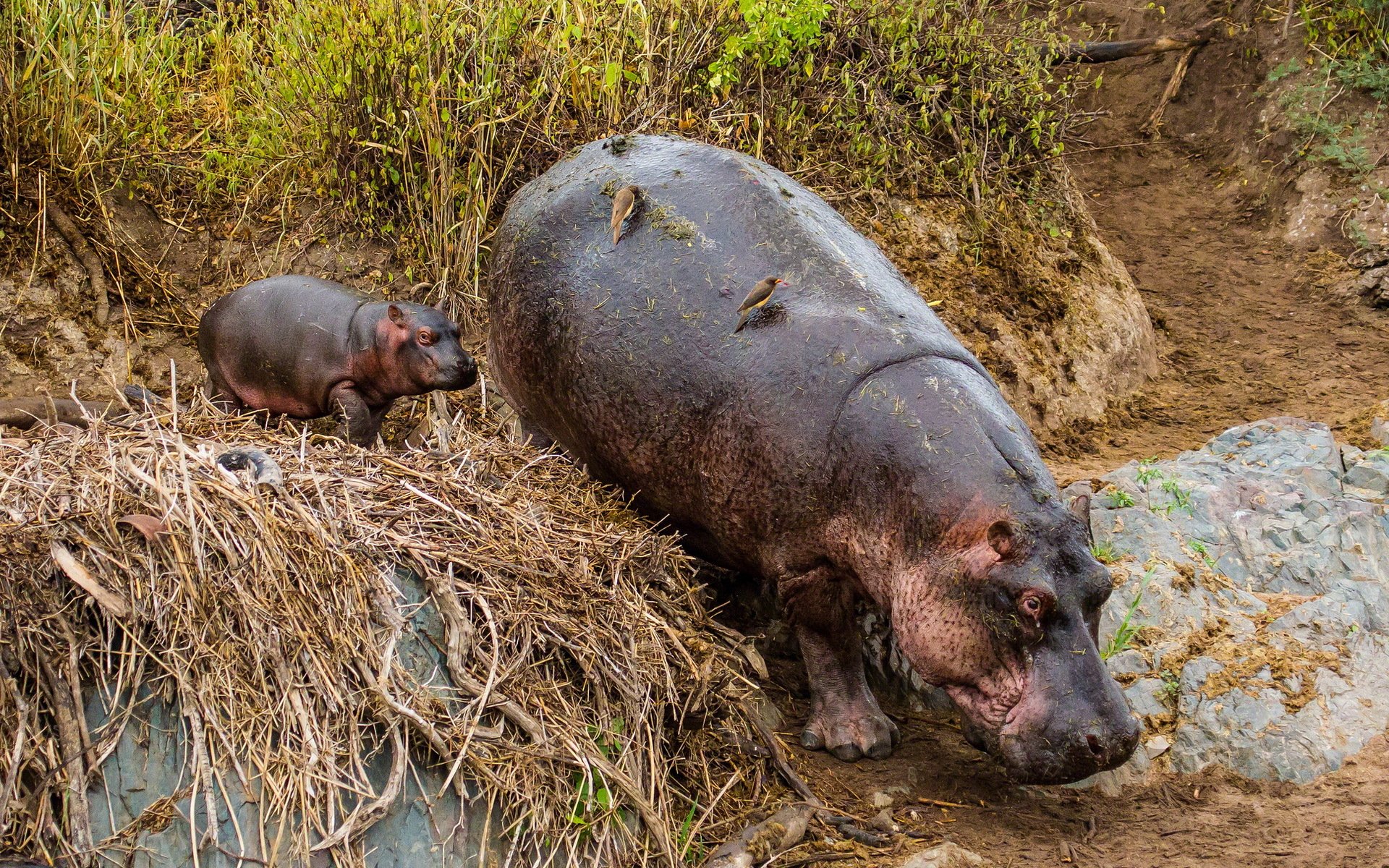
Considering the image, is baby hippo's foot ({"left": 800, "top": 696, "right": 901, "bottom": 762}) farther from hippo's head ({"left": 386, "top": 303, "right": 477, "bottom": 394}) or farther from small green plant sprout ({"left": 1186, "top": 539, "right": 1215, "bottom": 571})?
hippo's head ({"left": 386, "top": 303, "right": 477, "bottom": 394})

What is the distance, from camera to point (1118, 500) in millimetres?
5000

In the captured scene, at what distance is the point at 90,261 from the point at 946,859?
4.94 meters

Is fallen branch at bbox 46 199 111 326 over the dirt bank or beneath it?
beneath

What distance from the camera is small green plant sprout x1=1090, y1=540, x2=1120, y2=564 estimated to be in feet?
15.4

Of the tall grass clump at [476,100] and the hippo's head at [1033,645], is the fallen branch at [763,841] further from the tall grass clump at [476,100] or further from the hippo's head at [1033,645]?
the tall grass clump at [476,100]

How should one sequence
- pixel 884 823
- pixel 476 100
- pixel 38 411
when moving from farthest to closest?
pixel 476 100
pixel 38 411
pixel 884 823

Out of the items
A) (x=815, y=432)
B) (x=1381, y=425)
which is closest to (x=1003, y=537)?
(x=815, y=432)

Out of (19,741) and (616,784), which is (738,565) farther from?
(19,741)

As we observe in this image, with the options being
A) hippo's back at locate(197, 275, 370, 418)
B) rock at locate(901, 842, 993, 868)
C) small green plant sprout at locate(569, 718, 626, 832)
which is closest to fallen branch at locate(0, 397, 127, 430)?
hippo's back at locate(197, 275, 370, 418)

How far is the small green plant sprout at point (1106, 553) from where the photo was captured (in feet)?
15.4

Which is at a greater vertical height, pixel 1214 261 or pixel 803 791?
pixel 1214 261

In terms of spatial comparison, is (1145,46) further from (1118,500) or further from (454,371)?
(454,371)

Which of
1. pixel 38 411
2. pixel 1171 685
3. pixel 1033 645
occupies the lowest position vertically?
pixel 38 411

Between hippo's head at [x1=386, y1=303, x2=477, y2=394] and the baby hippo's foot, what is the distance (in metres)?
2.12
